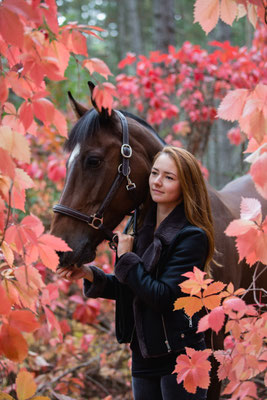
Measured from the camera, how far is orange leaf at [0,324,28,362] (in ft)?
4.46

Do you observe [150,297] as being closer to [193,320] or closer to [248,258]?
[193,320]

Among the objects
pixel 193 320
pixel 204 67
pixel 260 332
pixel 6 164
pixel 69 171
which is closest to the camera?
pixel 6 164

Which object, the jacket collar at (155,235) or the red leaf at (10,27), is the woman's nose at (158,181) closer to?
the jacket collar at (155,235)

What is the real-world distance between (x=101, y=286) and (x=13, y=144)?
117 centimetres

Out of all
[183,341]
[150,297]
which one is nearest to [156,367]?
[183,341]

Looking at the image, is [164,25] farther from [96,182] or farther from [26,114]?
[26,114]

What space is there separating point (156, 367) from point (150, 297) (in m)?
0.43

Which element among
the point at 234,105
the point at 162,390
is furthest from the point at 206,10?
the point at 162,390

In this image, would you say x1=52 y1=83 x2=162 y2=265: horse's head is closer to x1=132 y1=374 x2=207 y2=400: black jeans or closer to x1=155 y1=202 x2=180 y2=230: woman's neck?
x1=155 y1=202 x2=180 y2=230: woman's neck

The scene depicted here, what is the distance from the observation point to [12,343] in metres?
1.36

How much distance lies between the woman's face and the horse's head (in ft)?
0.70

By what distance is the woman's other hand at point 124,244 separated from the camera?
2.13 meters

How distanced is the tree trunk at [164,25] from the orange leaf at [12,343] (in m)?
6.42

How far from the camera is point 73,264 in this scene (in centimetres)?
215
